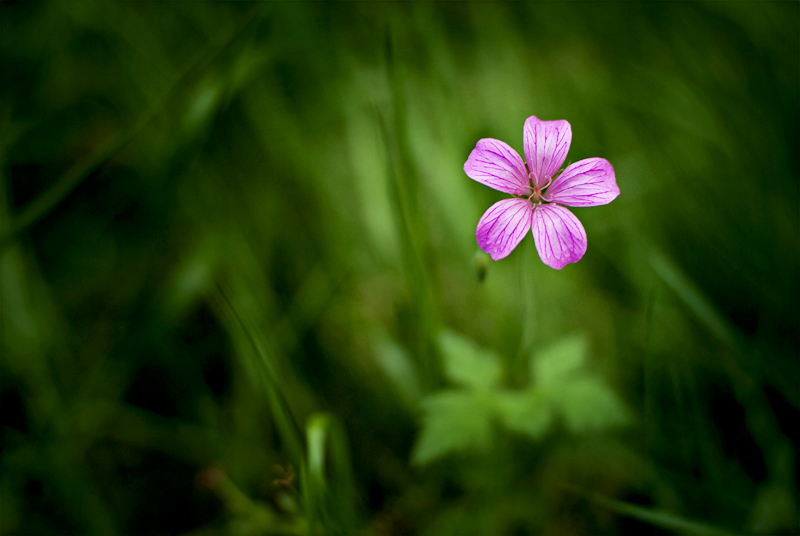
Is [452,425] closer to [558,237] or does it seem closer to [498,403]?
[498,403]

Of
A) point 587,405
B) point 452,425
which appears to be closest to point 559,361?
point 587,405

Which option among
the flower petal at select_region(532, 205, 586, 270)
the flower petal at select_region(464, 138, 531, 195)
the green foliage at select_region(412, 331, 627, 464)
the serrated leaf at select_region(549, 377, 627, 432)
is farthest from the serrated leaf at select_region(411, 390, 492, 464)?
the flower petal at select_region(464, 138, 531, 195)

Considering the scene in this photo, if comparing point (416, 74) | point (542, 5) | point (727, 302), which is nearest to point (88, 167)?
point (416, 74)

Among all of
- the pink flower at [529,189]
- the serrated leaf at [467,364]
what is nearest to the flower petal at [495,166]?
the pink flower at [529,189]

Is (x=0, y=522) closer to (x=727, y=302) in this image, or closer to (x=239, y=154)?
(x=239, y=154)

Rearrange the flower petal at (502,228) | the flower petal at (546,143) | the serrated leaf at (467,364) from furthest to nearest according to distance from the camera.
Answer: the serrated leaf at (467,364)
the flower petal at (546,143)
the flower petal at (502,228)

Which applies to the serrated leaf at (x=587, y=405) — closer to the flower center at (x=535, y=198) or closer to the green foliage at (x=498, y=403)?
the green foliage at (x=498, y=403)
